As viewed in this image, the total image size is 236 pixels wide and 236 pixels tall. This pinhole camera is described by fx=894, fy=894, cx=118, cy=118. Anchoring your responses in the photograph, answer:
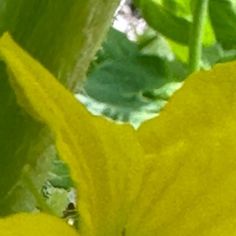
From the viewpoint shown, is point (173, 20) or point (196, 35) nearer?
point (196, 35)

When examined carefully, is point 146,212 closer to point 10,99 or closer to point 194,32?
point 10,99

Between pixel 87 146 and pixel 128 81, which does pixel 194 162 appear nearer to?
pixel 87 146

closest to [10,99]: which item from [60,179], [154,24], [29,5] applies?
[29,5]

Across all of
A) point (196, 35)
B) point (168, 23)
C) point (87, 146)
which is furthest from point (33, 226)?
point (168, 23)

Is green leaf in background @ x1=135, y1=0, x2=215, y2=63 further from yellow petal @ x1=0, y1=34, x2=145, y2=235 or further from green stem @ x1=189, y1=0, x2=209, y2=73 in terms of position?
yellow petal @ x1=0, y1=34, x2=145, y2=235

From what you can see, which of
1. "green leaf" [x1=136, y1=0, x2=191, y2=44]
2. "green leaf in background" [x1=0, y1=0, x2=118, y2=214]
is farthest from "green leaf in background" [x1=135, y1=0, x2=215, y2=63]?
"green leaf in background" [x1=0, y1=0, x2=118, y2=214]
